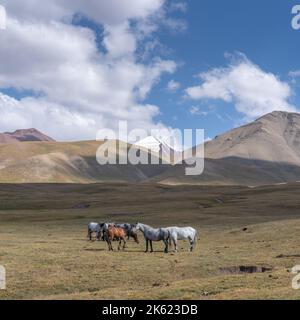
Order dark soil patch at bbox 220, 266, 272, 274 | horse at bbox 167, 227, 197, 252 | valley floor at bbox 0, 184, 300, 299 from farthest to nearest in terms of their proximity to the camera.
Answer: horse at bbox 167, 227, 197, 252 < dark soil patch at bbox 220, 266, 272, 274 < valley floor at bbox 0, 184, 300, 299

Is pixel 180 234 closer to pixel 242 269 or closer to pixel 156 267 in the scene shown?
pixel 156 267

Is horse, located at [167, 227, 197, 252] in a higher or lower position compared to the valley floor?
higher

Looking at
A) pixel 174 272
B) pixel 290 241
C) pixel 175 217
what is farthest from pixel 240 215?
pixel 174 272

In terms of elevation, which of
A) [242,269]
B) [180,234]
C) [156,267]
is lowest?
[242,269]

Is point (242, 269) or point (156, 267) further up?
point (156, 267)

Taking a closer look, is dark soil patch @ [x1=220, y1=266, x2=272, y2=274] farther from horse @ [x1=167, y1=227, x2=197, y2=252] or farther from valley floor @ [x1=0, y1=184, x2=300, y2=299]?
horse @ [x1=167, y1=227, x2=197, y2=252]

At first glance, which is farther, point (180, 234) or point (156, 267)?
point (180, 234)

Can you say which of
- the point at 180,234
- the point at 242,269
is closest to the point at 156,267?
the point at 242,269

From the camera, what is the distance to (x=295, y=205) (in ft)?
310

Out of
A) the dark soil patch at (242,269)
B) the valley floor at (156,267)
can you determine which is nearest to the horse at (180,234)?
the valley floor at (156,267)

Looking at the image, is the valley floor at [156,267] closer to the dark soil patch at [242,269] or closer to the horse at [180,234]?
the dark soil patch at [242,269]

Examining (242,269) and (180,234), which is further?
(180,234)

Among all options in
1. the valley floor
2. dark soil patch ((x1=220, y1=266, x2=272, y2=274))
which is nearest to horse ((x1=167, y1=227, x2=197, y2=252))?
the valley floor
